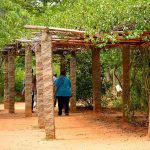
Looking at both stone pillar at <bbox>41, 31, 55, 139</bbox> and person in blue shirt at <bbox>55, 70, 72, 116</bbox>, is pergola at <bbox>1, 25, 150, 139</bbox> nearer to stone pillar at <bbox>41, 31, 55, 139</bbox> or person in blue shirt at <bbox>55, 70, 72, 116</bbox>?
stone pillar at <bbox>41, 31, 55, 139</bbox>

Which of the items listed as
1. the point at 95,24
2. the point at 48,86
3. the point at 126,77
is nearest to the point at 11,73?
the point at 126,77

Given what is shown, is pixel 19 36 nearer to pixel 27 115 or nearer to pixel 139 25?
pixel 27 115

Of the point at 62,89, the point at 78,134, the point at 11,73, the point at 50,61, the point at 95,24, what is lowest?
the point at 78,134

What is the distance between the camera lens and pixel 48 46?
13.6 m

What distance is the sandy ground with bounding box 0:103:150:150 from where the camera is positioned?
12.1m

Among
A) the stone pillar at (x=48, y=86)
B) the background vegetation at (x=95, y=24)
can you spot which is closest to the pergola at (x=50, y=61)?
the stone pillar at (x=48, y=86)

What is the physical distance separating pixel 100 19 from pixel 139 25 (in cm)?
97

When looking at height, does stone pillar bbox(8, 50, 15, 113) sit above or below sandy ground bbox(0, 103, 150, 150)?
above

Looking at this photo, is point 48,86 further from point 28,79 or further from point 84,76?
point 84,76

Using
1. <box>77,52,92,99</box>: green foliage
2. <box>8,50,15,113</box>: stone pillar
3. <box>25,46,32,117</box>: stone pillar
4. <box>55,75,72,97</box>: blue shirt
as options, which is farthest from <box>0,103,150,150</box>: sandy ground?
<box>77,52,92,99</box>: green foliage

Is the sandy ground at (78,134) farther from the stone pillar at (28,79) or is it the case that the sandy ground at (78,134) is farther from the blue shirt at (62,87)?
the blue shirt at (62,87)

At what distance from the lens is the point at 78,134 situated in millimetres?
14539

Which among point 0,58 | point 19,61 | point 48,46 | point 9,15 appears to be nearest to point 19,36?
point 9,15

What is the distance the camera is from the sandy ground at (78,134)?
39.8 ft
